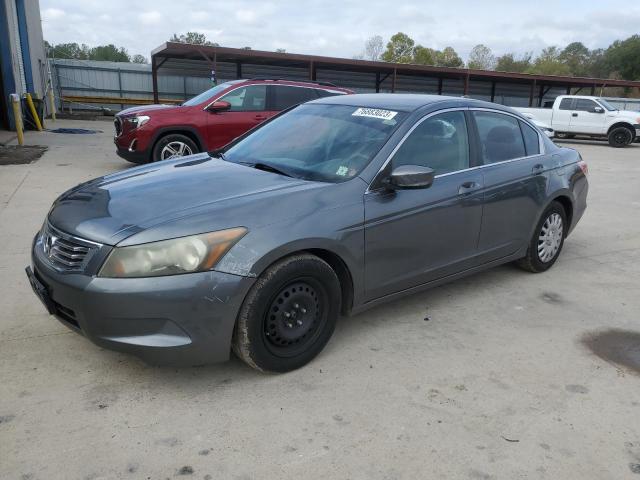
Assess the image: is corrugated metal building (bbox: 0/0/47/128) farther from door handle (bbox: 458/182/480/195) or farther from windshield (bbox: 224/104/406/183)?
door handle (bbox: 458/182/480/195)

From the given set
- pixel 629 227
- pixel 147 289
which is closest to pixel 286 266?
pixel 147 289

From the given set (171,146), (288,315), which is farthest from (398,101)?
(171,146)

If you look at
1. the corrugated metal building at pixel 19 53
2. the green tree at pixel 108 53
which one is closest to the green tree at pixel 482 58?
the green tree at pixel 108 53

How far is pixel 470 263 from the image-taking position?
4164mm

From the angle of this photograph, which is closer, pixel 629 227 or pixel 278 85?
pixel 629 227

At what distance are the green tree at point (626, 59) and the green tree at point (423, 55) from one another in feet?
74.4

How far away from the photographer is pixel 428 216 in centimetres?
366

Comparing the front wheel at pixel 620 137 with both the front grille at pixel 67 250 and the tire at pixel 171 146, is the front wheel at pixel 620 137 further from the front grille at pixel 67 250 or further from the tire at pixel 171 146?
the front grille at pixel 67 250

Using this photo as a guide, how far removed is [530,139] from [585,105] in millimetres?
18068

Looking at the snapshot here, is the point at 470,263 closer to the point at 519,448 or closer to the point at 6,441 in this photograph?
the point at 519,448

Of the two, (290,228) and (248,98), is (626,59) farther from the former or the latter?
(290,228)

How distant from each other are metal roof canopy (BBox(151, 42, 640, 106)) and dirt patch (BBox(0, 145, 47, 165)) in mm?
10150

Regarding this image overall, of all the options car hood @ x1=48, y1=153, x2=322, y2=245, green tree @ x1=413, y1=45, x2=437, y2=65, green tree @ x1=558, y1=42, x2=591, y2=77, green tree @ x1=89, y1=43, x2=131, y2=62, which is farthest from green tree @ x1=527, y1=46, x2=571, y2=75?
car hood @ x1=48, y1=153, x2=322, y2=245

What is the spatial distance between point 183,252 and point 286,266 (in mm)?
566
